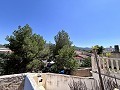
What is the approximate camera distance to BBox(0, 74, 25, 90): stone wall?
8191 millimetres

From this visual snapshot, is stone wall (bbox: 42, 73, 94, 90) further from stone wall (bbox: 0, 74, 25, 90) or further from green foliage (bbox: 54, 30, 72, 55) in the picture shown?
green foliage (bbox: 54, 30, 72, 55)

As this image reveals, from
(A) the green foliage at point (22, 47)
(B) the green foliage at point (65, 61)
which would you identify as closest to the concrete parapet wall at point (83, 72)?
(B) the green foliage at point (65, 61)

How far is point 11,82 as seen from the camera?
848 cm

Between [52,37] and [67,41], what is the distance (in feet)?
7.89

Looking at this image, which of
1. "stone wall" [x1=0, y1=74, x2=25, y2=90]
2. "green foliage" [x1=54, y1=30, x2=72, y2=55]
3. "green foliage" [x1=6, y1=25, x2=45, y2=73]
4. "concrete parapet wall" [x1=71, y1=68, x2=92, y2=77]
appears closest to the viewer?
"stone wall" [x1=0, y1=74, x2=25, y2=90]

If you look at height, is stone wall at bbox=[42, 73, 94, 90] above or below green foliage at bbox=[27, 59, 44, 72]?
below

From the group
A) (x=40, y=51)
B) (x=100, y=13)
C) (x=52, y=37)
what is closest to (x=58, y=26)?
(x=52, y=37)

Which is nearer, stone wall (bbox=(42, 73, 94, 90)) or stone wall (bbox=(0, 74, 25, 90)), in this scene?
stone wall (bbox=(0, 74, 25, 90))

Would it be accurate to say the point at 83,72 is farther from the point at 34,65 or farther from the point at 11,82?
the point at 11,82

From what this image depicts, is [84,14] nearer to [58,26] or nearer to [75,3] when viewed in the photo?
[75,3]

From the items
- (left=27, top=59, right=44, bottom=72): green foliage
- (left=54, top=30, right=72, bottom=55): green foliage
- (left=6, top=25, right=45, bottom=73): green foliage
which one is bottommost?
(left=27, top=59, right=44, bottom=72): green foliage

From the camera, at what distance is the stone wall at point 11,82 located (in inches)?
322

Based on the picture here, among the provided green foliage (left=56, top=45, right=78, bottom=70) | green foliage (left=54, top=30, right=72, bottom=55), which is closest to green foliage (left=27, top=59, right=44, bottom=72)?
green foliage (left=56, top=45, right=78, bottom=70)

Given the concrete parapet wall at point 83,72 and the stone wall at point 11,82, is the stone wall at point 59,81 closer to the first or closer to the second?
the stone wall at point 11,82
